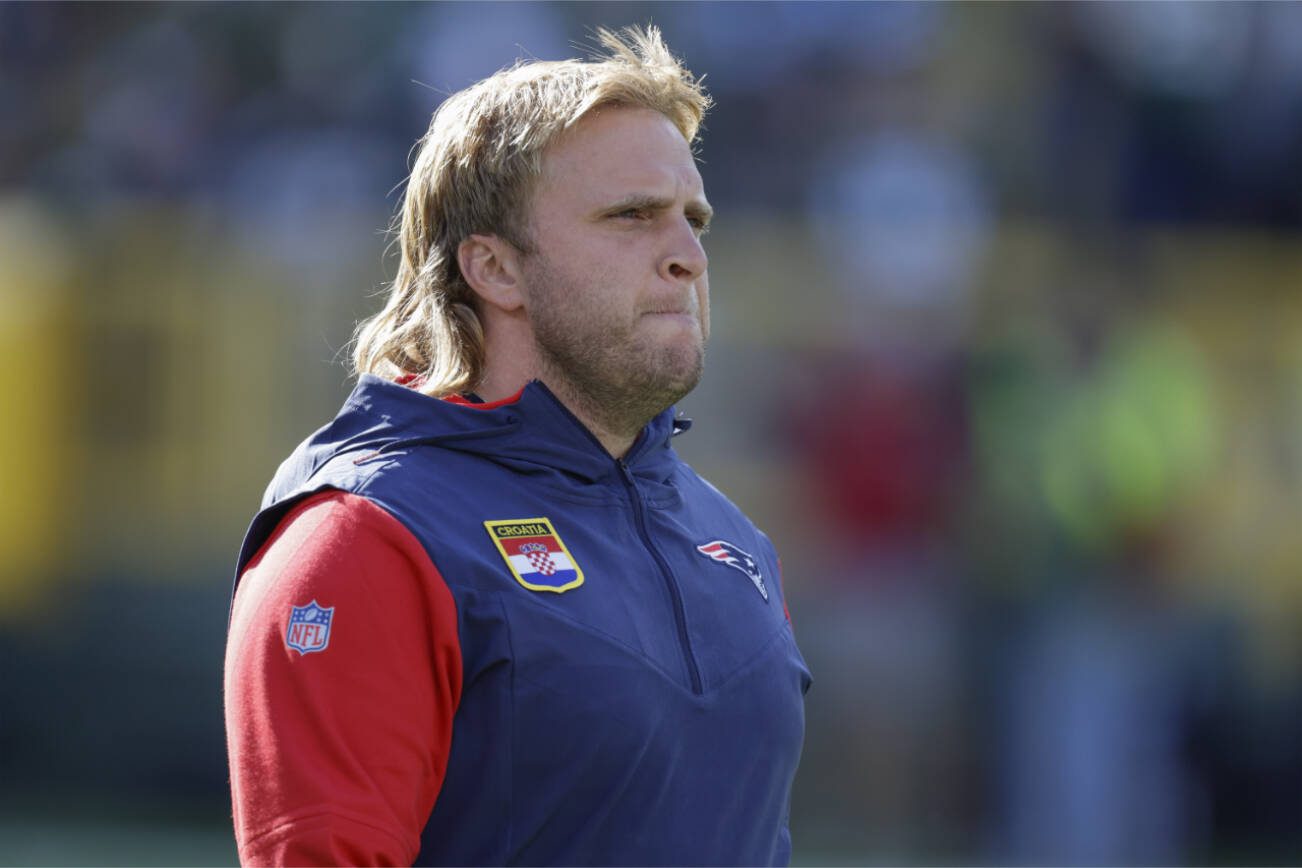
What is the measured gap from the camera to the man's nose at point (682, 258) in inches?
91.3

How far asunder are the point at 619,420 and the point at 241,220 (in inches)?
255

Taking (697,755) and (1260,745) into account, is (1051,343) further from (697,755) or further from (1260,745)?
(697,755)

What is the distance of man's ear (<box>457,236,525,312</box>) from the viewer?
2.38m

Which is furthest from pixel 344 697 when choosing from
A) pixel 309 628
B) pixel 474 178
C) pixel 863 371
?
pixel 863 371

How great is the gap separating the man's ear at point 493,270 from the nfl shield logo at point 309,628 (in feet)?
2.08

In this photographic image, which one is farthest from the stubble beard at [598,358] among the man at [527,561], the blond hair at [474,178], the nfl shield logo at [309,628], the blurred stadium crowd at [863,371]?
the blurred stadium crowd at [863,371]

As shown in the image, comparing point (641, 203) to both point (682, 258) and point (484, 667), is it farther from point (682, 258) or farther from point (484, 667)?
point (484, 667)

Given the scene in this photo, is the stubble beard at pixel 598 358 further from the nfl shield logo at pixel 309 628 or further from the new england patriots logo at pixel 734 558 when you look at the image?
the nfl shield logo at pixel 309 628

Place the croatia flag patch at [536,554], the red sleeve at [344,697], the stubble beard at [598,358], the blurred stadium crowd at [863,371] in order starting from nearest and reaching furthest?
the red sleeve at [344,697] < the croatia flag patch at [536,554] < the stubble beard at [598,358] < the blurred stadium crowd at [863,371]

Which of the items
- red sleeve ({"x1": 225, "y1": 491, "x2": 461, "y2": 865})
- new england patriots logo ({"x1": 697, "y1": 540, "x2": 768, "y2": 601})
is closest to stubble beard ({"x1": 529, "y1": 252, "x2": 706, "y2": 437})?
new england patriots logo ({"x1": 697, "y1": 540, "x2": 768, "y2": 601})

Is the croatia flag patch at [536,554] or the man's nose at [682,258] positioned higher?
the man's nose at [682,258]

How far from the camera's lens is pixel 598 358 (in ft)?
7.56

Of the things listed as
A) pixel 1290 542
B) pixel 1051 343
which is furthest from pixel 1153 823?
pixel 1051 343

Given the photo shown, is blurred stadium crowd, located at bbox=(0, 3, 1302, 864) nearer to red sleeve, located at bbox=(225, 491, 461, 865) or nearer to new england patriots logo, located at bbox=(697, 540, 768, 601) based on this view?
new england patriots logo, located at bbox=(697, 540, 768, 601)
